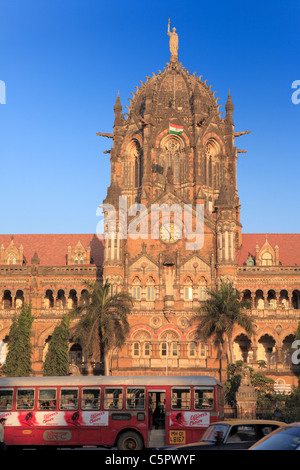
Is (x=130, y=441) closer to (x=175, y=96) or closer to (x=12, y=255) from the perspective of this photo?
(x=12, y=255)

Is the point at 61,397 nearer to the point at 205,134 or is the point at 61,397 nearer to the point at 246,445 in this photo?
the point at 246,445

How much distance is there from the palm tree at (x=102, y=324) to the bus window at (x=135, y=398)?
29519 millimetres

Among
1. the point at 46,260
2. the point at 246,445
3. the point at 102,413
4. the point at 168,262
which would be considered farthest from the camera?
the point at 46,260

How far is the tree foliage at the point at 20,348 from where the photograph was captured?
206 feet

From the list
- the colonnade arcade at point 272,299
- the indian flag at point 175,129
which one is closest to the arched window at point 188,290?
the colonnade arcade at point 272,299

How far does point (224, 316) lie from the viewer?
6147 cm

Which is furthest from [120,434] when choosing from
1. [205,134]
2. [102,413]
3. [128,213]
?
[205,134]

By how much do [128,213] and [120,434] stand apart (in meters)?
47.9

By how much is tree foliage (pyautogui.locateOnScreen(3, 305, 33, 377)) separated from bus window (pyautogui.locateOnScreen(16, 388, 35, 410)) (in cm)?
3210

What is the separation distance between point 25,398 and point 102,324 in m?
29.3

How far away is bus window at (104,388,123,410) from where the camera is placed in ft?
98.7

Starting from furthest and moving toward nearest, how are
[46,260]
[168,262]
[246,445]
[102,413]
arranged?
[46,260] < [168,262] < [102,413] < [246,445]

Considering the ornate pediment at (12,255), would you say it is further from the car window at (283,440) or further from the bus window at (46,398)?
the car window at (283,440)

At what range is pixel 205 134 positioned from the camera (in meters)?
78.8
